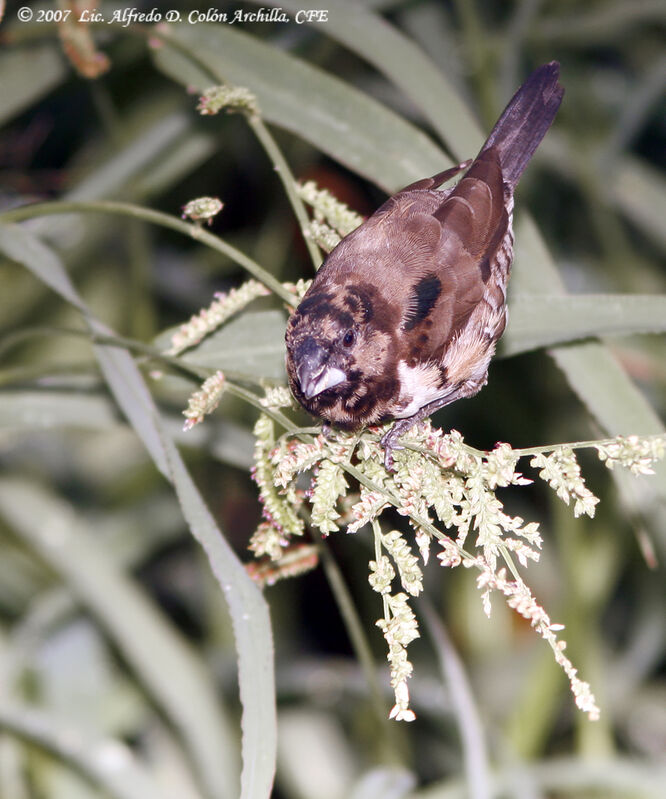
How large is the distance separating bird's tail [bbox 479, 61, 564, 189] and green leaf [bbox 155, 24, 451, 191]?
113mm

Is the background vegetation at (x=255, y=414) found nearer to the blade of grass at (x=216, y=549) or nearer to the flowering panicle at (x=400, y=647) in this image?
the blade of grass at (x=216, y=549)

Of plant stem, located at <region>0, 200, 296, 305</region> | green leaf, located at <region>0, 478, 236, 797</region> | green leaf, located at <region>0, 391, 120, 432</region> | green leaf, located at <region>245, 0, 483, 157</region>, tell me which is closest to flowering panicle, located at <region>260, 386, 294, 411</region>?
plant stem, located at <region>0, 200, 296, 305</region>

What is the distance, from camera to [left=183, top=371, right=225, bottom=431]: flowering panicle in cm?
Answer: 97

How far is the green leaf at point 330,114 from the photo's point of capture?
54.5 inches

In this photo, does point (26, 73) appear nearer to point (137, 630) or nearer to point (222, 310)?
point (222, 310)

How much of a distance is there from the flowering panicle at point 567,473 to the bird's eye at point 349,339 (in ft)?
1.36

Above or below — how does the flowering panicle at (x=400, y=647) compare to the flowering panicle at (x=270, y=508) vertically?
below

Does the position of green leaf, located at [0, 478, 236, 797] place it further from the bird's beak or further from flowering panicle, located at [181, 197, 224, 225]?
flowering panicle, located at [181, 197, 224, 225]

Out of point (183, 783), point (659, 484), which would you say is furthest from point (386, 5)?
point (183, 783)

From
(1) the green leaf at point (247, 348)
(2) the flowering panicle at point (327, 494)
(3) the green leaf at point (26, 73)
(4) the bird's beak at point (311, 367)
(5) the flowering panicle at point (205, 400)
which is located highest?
(3) the green leaf at point (26, 73)

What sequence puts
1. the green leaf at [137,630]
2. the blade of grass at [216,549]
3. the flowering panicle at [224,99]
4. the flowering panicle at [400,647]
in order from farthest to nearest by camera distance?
the green leaf at [137,630] → the flowering panicle at [224,99] → the blade of grass at [216,549] → the flowering panicle at [400,647]

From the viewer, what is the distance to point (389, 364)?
1.29 m

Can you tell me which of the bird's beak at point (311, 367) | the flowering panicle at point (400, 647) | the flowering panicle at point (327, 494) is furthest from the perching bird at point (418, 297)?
the flowering panicle at point (400, 647)

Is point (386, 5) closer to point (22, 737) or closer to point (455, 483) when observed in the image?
point (455, 483)
